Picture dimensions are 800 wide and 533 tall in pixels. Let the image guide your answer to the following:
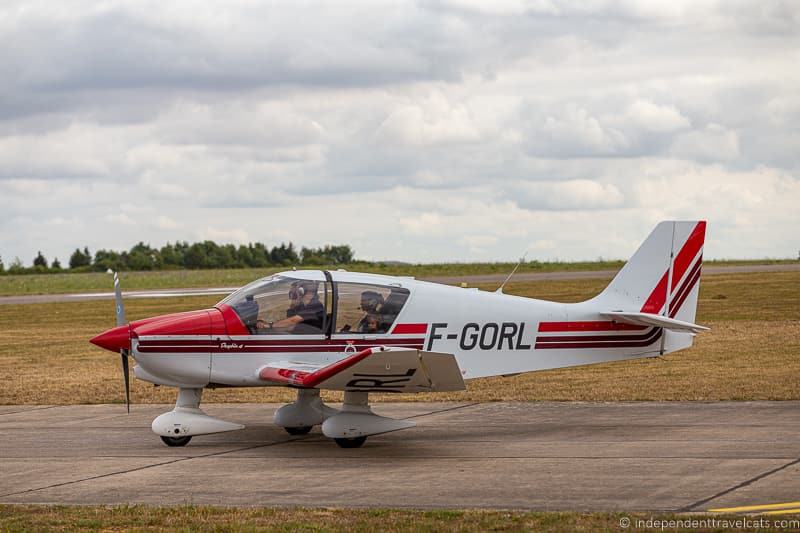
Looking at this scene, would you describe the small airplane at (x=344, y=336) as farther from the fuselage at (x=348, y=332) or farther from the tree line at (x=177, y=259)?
the tree line at (x=177, y=259)

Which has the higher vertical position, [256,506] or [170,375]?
[170,375]

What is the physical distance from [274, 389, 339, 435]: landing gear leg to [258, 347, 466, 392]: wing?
1482 millimetres

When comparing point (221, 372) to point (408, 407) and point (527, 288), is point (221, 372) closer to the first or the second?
point (408, 407)

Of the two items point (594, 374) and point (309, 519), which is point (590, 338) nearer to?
point (309, 519)

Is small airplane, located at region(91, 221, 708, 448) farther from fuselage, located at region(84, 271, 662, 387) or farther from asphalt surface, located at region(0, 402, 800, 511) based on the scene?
asphalt surface, located at region(0, 402, 800, 511)

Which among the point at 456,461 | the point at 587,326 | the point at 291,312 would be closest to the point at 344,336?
the point at 291,312

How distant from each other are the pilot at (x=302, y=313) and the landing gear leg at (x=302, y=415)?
1078 millimetres

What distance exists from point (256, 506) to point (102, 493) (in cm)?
181

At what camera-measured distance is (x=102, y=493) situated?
10.4 metres

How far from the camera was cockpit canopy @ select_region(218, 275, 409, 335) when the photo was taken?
13.0m

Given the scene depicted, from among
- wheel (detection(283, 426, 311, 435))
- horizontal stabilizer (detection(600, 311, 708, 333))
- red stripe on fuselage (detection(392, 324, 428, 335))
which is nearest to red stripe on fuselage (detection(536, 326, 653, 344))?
horizontal stabilizer (detection(600, 311, 708, 333))

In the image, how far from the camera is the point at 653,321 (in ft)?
43.9

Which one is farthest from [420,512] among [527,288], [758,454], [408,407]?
[527,288]

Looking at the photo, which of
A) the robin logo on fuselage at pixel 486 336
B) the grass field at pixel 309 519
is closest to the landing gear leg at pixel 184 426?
the robin logo on fuselage at pixel 486 336
